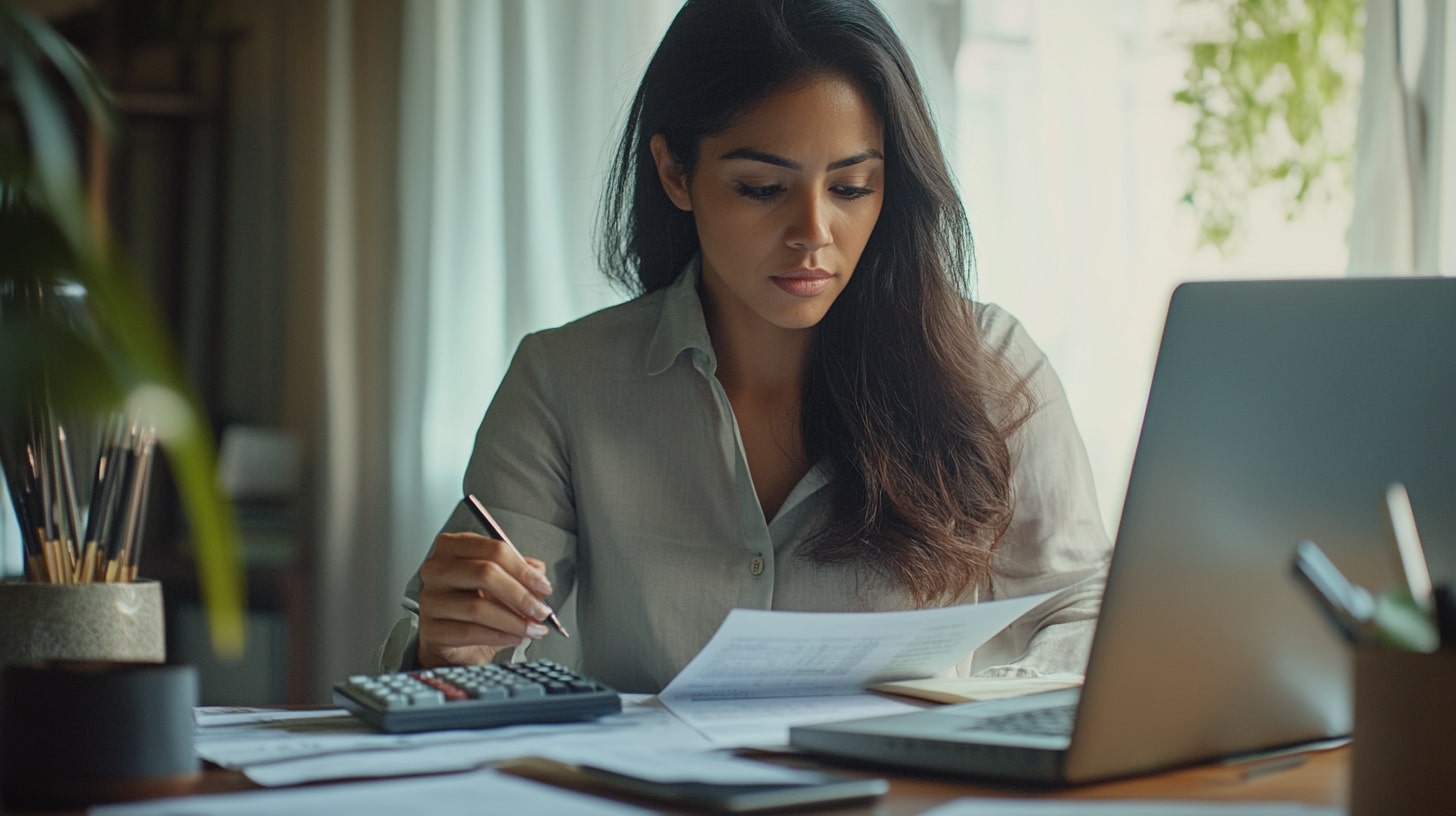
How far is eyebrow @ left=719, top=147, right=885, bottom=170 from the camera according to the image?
1.41 meters

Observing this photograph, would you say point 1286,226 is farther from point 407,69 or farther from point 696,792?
point 407,69

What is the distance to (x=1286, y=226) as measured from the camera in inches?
78.0

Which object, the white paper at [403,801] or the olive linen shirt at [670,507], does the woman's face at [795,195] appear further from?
the white paper at [403,801]

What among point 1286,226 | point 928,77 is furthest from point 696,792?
point 928,77

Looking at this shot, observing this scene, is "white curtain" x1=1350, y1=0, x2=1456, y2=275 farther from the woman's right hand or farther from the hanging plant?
the woman's right hand

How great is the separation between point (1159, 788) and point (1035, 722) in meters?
0.11

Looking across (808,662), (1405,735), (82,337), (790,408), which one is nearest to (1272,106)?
(790,408)

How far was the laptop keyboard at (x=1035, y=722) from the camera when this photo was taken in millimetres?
777

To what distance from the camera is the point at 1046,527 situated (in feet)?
4.79

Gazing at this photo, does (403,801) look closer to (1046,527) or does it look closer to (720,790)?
(720,790)

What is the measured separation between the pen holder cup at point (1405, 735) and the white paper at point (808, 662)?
1.11 feet

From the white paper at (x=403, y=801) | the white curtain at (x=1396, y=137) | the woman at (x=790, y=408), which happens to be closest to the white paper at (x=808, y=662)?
the white paper at (x=403, y=801)

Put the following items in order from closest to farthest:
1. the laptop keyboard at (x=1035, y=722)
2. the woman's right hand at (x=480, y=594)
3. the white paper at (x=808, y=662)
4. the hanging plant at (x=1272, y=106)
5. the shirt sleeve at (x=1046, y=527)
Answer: the laptop keyboard at (x=1035, y=722)
the white paper at (x=808, y=662)
the woman's right hand at (x=480, y=594)
the shirt sleeve at (x=1046, y=527)
the hanging plant at (x=1272, y=106)

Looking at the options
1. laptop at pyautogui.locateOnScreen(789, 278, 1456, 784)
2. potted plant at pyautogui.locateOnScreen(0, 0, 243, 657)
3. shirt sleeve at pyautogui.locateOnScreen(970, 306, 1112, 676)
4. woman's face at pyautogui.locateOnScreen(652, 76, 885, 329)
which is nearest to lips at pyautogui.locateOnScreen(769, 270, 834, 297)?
woman's face at pyautogui.locateOnScreen(652, 76, 885, 329)
